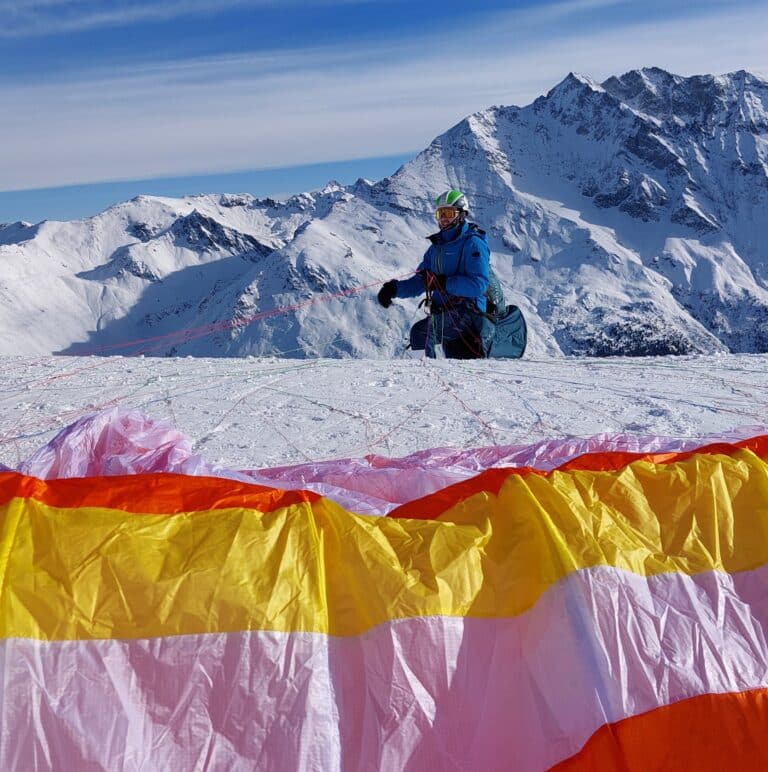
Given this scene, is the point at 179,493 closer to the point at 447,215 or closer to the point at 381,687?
the point at 381,687

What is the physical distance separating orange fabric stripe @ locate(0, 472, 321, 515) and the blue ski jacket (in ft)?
20.0

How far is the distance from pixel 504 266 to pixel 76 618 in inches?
7155

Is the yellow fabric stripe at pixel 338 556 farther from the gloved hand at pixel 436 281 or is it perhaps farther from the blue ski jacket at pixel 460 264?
the gloved hand at pixel 436 281

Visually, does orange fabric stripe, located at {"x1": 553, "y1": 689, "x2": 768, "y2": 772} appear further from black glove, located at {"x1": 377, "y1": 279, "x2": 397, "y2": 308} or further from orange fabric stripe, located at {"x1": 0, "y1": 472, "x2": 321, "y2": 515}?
black glove, located at {"x1": 377, "y1": 279, "x2": 397, "y2": 308}

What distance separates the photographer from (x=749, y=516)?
307 cm

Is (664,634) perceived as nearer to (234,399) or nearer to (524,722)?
(524,722)

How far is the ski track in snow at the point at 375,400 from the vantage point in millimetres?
5871

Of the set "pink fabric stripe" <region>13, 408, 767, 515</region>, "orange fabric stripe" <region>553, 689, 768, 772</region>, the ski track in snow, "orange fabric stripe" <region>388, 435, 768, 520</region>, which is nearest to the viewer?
"orange fabric stripe" <region>553, 689, 768, 772</region>

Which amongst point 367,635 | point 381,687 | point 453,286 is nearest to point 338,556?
point 367,635

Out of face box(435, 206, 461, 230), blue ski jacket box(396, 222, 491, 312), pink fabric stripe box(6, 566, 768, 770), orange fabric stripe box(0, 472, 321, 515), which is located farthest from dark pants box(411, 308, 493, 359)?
pink fabric stripe box(6, 566, 768, 770)

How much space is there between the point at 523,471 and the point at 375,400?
3.79 m

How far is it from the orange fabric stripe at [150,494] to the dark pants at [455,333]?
664cm

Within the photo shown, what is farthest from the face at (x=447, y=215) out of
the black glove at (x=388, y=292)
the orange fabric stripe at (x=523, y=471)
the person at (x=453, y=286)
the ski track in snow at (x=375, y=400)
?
the orange fabric stripe at (x=523, y=471)

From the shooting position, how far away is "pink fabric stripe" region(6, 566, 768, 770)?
95.7 inches
